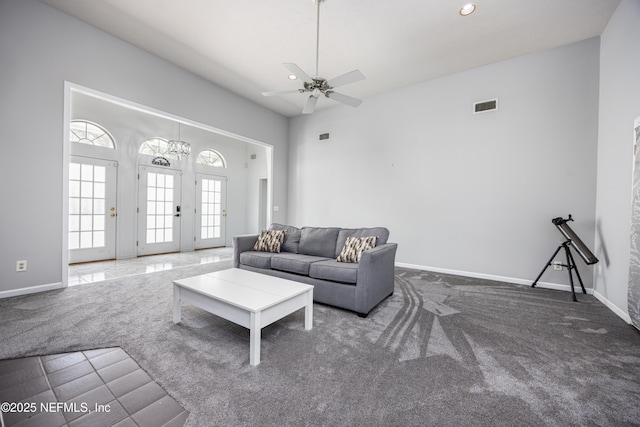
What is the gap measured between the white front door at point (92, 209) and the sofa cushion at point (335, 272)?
4750mm

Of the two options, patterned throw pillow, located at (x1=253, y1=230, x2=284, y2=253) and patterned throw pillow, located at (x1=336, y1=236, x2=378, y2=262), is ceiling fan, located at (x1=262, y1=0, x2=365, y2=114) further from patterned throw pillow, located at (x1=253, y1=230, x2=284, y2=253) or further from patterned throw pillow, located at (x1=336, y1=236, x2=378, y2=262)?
patterned throw pillow, located at (x1=253, y1=230, x2=284, y2=253)

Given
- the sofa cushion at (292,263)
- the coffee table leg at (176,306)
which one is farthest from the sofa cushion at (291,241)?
the coffee table leg at (176,306)

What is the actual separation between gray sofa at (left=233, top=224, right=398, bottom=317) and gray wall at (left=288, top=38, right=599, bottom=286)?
1.71 metres

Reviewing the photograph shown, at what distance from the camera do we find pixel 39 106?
10.00 ft

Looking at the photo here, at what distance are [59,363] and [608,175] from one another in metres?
5.54

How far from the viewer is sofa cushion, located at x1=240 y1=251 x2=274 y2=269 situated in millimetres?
3525

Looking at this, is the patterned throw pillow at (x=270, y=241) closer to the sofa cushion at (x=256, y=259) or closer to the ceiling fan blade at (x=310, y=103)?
the sofa cushion at (x=256, y=259)

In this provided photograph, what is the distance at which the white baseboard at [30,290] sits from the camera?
2883mm

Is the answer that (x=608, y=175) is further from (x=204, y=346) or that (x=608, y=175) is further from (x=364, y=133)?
(x=204, y=346)

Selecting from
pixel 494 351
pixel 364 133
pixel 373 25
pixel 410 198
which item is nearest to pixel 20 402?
pixel 494 351

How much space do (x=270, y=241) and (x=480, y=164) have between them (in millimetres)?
3520

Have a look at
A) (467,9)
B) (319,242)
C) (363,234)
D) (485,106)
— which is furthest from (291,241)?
(485,106)

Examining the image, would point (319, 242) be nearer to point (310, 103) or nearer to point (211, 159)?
point (310, 103)

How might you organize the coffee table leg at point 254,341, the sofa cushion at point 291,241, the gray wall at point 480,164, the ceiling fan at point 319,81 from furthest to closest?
the sofa cushion at point 291,241
the gray wall at point 480,164
the ceiling fan at point 319,81
the coffee table leg at point 254,341
